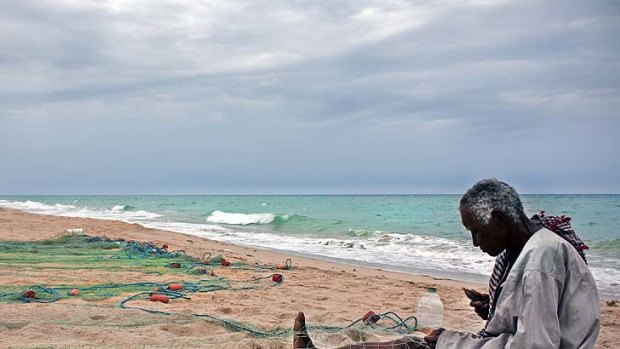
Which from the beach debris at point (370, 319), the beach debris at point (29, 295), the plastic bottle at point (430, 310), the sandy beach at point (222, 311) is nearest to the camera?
the sandy beach at point (222, 311)

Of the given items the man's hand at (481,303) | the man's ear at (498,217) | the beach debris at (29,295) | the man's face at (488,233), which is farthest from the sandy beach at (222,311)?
the man's ear at (498,217)

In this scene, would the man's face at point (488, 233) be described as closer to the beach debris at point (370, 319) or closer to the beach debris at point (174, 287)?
the beach debris at point (370, 319)

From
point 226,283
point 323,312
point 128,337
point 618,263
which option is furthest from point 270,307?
point 618,263

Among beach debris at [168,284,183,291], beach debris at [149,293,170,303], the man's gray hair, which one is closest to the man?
the man's gray hair

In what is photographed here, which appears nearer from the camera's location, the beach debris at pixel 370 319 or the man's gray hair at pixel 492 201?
the man's gray hair at pixel 492 201

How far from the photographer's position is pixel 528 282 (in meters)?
2.56

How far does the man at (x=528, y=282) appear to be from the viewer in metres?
2.54

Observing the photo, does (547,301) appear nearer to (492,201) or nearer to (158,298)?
(492,201)

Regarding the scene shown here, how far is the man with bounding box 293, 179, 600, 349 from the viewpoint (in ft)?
8.32

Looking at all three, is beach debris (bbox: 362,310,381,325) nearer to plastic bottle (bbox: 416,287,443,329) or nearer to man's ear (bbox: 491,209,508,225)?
plastic bottle (bbox: 416,287,443,329)

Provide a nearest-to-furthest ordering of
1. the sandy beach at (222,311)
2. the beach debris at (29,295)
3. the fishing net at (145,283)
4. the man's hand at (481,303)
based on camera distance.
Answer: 1. the man's hand at (481,303)
2. the sandy beach at (222,311)
3. the fishing net at (145,283)
4. the beach debris at (29,295)

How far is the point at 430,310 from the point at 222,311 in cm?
240

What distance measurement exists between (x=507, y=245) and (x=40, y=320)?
400 centimetres

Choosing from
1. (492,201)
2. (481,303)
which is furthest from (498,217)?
(481,303)
